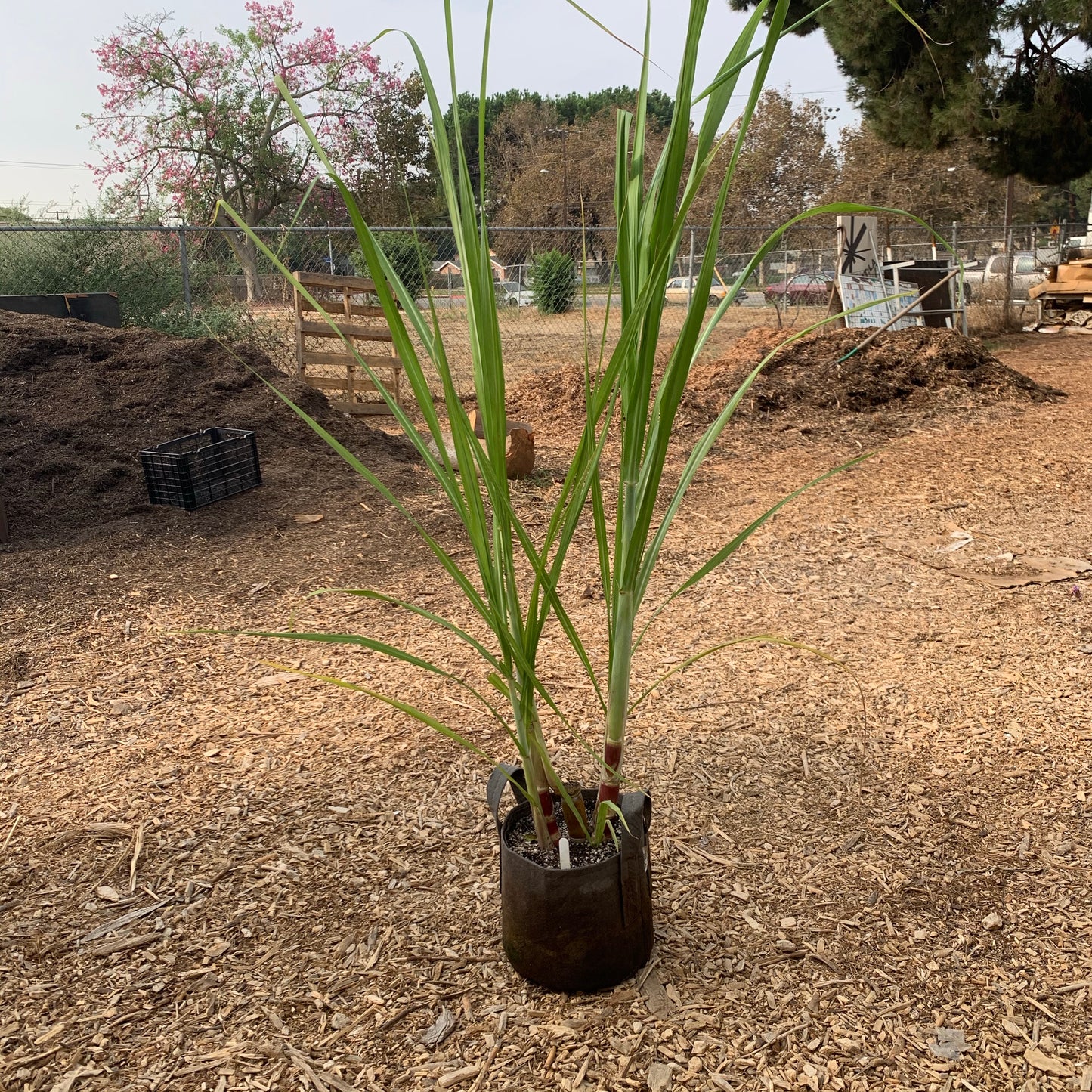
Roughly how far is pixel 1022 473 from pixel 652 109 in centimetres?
5016

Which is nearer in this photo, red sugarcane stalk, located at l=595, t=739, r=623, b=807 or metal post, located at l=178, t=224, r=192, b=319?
red sugarcane stalk, located at l=595, t=739, r=623, b=807

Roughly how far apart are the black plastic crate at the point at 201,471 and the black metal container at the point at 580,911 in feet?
11.6

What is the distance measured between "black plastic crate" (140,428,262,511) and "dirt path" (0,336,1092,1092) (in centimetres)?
79

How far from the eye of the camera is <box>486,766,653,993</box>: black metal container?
1688 millimetres

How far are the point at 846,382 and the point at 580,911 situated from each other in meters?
7.18

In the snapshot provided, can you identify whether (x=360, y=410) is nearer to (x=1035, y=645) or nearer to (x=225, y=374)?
(x=225, y=374)

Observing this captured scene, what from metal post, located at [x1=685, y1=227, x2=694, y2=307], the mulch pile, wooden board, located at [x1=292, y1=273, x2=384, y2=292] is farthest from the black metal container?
wooden board, located at [x1=292, y1=273, x2=384, y2=292]

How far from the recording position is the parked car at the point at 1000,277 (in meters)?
16.1

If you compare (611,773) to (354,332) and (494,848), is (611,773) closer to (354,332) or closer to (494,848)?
(494,848)

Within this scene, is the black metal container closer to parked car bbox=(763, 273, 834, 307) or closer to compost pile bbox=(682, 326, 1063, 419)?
compost pile bbox=(682, 326, 1063, 419)

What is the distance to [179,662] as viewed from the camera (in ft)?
11.0

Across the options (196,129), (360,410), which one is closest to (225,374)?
(360,410)

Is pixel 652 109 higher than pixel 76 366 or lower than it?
higher

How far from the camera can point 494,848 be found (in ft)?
7.48
